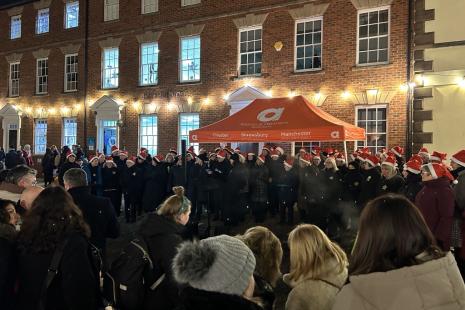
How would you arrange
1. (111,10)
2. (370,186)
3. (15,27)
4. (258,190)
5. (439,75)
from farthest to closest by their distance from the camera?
(15,27), (111,10), (439,75), (258,190), (370,186)

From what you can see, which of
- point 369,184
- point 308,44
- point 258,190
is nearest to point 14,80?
point 308,44

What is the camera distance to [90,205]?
4.69 meters

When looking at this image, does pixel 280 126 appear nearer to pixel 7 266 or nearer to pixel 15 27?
pixel 7 266

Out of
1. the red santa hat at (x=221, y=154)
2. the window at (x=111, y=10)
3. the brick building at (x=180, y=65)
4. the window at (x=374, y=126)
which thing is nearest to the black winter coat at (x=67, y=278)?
the red santa hat at (x=221, y=154)

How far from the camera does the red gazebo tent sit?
10211 millimetres

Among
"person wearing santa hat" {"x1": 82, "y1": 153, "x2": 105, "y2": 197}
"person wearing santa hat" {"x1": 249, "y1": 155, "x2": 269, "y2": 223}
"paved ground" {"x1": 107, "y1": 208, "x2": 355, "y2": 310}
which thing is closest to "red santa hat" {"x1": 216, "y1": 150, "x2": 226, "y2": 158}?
"person wearing santa hat" {"x1": 249, "y1": 155, "x2": 269, "y2": 223}

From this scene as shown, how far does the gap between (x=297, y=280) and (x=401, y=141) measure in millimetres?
11545

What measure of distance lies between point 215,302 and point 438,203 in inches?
168

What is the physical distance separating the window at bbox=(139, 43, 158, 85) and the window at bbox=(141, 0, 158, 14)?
1.38 metres

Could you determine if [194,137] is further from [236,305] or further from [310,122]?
[236,305]

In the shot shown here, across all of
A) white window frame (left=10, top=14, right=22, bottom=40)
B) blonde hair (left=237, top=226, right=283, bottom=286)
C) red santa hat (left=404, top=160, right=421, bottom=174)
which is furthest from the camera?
white window frame (left=10, top=14, right=22, bottom=40)

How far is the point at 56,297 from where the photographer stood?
3.16 meters

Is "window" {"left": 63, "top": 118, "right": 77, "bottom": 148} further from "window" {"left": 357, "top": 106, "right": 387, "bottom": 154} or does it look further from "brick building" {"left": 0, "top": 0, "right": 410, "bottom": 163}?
"window" {"left": 357, "top": 106, "right": 387, "bottom": 154}

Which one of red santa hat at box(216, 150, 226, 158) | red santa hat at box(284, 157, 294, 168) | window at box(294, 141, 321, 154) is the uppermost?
window at box(294, 141, 321, 154)
